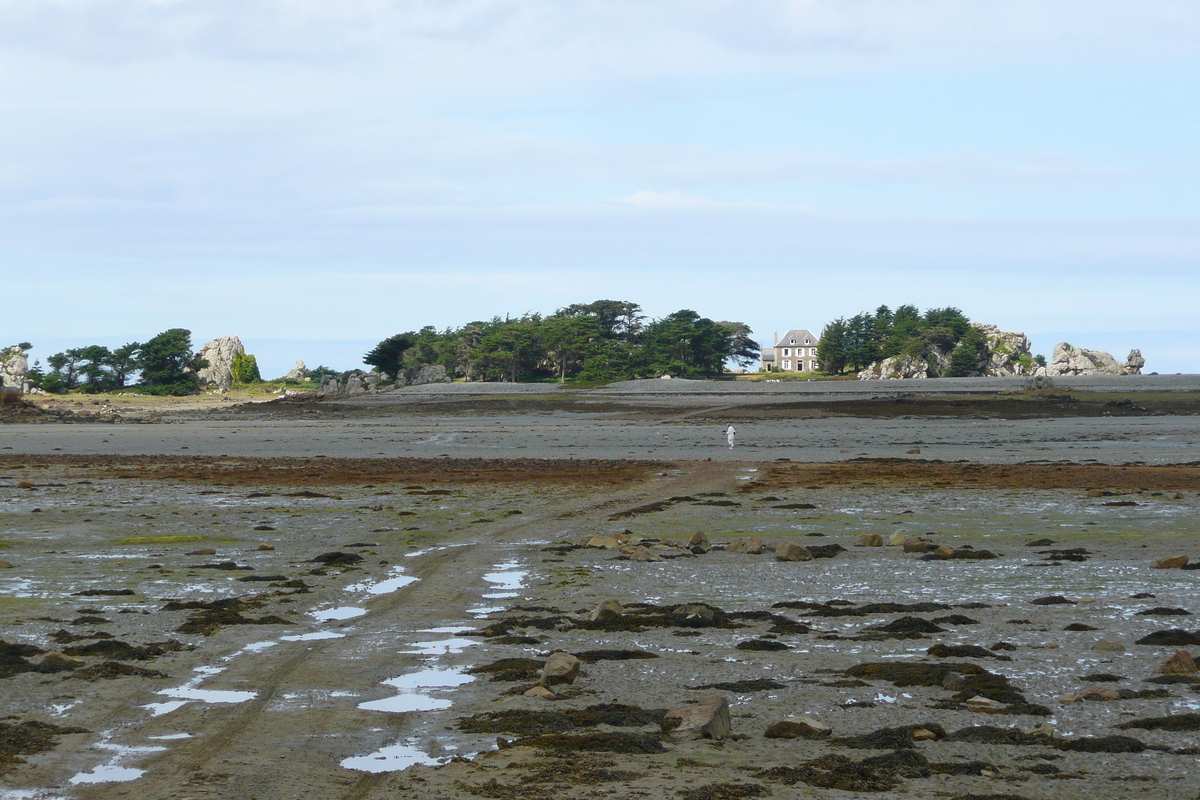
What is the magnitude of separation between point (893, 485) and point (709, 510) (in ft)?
20.3

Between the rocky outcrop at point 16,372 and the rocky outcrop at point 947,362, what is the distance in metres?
98.3

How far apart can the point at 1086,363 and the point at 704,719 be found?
143110 millimetres

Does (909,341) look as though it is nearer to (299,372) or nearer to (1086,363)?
(1086,363)

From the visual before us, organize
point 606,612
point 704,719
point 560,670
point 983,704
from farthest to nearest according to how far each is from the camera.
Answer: point 606,612
point 560,670
point 983,704
point 704,719

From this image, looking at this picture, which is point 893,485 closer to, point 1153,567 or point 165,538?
point 1153,567

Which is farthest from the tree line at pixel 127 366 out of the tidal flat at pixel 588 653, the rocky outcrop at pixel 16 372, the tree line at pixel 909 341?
the tidal flat at pixel 588 653

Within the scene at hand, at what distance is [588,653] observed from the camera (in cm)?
888

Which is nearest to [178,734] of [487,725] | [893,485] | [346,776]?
[346,776]

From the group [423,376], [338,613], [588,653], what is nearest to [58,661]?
[338,613]

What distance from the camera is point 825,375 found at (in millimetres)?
142000

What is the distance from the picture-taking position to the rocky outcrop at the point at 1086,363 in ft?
444

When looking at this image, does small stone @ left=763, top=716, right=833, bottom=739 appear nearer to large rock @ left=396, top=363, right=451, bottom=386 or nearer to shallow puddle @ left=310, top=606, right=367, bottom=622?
shallow puddle @ left=310, top=606, right=367, bottom=622

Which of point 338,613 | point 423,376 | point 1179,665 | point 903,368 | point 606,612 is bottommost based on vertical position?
point 338,613

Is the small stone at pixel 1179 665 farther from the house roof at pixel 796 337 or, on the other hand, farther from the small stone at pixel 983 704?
the house roof at pixel 796 337
